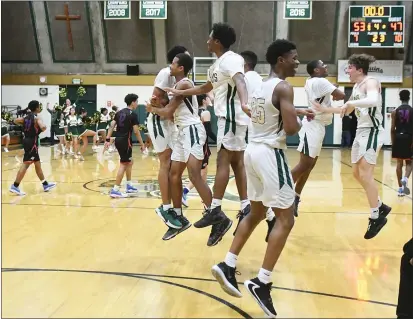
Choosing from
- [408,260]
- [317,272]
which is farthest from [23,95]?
[408,260]

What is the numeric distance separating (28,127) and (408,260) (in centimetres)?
762

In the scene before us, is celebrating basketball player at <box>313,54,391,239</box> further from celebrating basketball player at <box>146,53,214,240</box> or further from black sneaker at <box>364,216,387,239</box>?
celebrating basketball player at <box>146,53,214,240</box>

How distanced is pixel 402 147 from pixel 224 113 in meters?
5.48

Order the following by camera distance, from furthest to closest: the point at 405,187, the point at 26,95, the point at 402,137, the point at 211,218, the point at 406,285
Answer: the point at 26,95 → the point at 402,137 → the point at 405,187 → the point at 211,218 → the point at 406,285

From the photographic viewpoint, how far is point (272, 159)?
362 centimetres

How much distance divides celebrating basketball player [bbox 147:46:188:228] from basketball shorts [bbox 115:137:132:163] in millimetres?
3379

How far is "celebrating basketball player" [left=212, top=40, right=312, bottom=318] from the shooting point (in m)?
3.53

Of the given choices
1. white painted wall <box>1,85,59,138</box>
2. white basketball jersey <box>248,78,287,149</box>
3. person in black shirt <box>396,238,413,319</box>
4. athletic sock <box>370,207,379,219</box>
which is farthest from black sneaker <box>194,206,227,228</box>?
white painted wall <box>1,85,59,138</box>

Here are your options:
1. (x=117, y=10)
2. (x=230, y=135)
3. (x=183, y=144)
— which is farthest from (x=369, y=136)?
(x=117, y=10)

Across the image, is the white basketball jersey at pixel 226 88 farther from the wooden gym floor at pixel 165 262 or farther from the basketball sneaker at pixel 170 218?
the wooden gym floor at pixel 165 262

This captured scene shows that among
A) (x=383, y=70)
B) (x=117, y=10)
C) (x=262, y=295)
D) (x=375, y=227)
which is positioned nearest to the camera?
(x=262, y=295)

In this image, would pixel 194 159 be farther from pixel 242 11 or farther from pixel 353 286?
pixel 242 11

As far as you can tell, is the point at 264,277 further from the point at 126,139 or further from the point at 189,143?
the point at 126,139

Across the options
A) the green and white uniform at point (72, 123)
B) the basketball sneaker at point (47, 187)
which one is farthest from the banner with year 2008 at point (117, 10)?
the basketball sneaker at point (47, 187)
